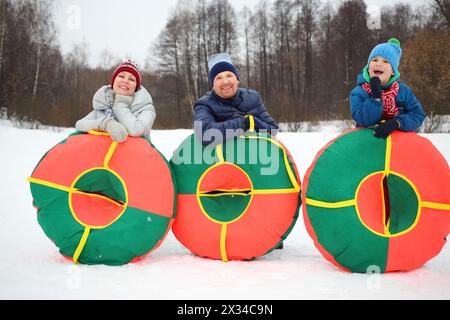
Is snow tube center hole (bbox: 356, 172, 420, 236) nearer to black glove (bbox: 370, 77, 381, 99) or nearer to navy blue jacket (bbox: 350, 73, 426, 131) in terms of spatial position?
navy blue jacket (bbox: 350, 73, 426, 131)

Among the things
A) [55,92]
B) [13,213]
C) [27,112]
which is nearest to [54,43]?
[55,92]

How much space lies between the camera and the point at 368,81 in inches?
116

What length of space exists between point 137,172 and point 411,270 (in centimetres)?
219

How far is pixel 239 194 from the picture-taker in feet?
10.2

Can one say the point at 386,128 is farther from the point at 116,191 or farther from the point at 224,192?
the point at 116,191

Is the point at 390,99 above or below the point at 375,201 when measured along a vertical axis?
above

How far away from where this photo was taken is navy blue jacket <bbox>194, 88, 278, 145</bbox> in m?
3.03

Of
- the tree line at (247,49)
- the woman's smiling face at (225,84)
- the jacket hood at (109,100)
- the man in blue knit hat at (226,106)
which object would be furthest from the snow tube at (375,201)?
the tree line at (247,49)

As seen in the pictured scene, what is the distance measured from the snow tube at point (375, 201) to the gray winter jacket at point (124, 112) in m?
1.45

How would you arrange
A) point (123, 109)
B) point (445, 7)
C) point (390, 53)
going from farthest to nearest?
point (445, 7), point (123, 109), point (390, 53)

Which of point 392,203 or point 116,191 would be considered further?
point 116,191

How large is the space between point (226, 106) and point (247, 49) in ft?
66.4

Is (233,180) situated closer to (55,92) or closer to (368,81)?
(368,81)

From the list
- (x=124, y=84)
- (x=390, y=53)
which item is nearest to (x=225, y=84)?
(x=124, y=84)
